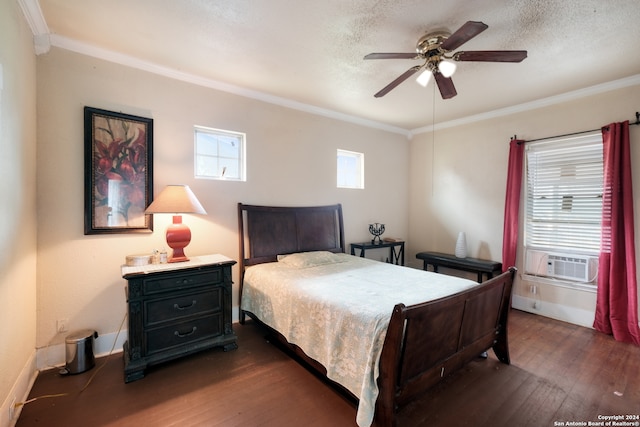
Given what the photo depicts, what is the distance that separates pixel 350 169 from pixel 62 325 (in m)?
3.89

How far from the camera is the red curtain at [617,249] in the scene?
2859mm

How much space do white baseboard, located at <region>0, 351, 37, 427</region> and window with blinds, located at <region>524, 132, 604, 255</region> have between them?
5116 mm

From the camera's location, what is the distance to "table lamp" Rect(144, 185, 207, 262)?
244cm

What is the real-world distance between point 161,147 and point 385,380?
9.32ft

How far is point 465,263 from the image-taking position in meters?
Result: 3.97

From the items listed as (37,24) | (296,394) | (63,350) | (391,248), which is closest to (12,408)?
(63,350)

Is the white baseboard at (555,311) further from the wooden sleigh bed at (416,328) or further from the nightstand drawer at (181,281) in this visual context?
the nightstand drawer at (181,281)

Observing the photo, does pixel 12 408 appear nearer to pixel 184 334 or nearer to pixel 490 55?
pixel 184 334

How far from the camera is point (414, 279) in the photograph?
2.63m

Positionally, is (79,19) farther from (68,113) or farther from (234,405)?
(234,405)

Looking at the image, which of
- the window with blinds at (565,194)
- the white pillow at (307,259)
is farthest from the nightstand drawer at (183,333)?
the window with blinds at (565,194)

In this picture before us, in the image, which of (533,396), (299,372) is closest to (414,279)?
(533,396)

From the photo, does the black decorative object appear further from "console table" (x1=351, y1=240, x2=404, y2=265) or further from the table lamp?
the table lamp

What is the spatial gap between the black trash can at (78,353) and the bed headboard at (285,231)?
1456 mm
